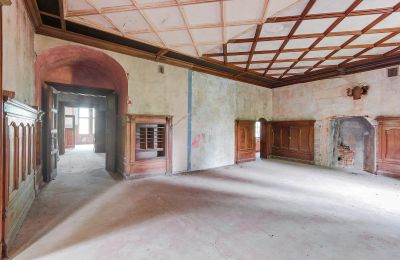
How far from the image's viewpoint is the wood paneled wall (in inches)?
88.3

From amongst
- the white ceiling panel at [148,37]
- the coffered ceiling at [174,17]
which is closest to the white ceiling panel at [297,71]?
the coffered ceiling at [174,17]

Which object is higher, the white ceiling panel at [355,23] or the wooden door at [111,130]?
the white ceiling panel at [355,23]

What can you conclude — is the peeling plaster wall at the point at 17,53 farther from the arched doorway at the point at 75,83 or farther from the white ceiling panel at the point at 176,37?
the white ceiling panel at the point at 176,37

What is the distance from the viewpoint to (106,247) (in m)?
2.37

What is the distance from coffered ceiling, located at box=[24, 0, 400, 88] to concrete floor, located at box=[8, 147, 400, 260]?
372 cm

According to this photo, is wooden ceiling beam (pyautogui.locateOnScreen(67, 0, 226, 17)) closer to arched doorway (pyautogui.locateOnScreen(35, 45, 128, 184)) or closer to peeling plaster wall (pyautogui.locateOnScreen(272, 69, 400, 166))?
arched doorway (pyautogui.locateOnScreen(35, 45, 128, 184))

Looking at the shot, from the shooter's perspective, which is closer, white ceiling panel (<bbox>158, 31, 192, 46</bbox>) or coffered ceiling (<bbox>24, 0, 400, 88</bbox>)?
coffered ceiling (<bbox>24, 0, 400, 88</bbox>)

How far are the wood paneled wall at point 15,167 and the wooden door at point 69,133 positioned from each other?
11433 mm

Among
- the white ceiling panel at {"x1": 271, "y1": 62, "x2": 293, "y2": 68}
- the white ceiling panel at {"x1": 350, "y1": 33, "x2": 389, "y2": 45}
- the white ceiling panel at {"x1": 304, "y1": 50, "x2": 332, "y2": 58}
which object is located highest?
the white ceiling panel at {"x1": 271, "y1": 62, "x2": 293, "y2": 68}

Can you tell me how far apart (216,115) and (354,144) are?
5520 mm

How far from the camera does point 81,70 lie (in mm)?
5781

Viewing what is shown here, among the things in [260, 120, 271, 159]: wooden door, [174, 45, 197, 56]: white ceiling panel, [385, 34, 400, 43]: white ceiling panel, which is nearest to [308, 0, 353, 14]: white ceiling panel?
[385, 34, 400, 43]: white ceiling panel

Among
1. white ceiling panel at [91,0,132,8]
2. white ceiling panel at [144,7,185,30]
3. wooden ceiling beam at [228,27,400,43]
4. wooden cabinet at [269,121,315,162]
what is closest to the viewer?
white ceiling panel at [91,0,132,8]

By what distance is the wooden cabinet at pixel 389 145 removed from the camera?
19.8 feet
